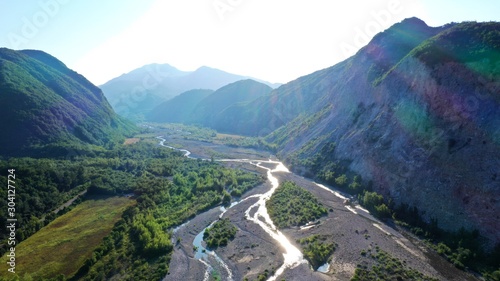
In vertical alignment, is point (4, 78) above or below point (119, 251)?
above

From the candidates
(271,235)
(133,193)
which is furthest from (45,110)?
(271,235)

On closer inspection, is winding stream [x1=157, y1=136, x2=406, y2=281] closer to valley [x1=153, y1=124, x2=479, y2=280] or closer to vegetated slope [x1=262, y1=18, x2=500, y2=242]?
valley [x1=153, y1=124, x2=479, y2=280]

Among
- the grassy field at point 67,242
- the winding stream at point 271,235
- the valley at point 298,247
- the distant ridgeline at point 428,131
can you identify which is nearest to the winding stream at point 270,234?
the winding stream at point 271,235

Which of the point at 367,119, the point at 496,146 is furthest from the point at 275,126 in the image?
the point at 496,146

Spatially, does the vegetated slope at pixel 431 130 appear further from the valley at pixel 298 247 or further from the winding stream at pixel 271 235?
the winding stream at pixel 271 235

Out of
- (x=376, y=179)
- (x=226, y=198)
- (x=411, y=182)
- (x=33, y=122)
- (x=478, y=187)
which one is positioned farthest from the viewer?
(x=33, y=122)

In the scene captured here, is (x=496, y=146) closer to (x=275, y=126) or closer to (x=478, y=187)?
(x=478, y=187)

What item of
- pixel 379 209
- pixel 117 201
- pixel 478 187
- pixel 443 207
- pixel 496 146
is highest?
pixel 496 146
